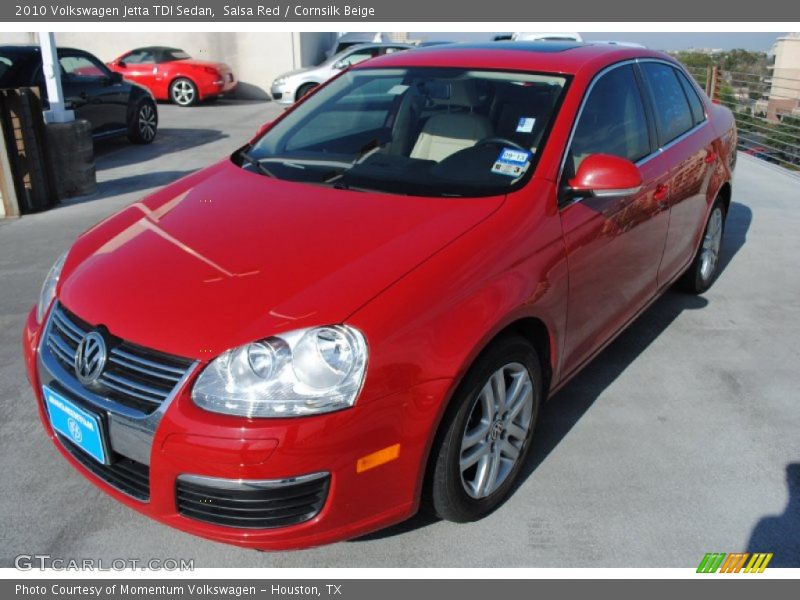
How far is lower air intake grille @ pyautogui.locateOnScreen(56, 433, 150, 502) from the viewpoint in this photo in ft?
7.68

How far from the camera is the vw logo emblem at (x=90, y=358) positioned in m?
2.35

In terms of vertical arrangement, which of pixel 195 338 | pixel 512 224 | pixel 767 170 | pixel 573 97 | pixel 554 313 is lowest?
pixel 767 170

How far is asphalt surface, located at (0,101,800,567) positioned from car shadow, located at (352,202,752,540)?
1 cm

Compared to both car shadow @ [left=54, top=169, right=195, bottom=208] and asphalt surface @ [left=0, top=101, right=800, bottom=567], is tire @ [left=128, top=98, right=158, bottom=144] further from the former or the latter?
asphalt surface @ [left=0, top=101, right=800, bottom=567]

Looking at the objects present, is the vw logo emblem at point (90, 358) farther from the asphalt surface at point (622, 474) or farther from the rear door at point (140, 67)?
the rear door at point (140, 67)

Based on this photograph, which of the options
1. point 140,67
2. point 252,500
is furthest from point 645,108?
point 140,67

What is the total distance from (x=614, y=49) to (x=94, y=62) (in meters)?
9.09

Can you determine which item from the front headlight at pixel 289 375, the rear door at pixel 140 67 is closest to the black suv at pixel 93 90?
the rear door at pixel 140 67

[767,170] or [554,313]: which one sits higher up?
[554,313]

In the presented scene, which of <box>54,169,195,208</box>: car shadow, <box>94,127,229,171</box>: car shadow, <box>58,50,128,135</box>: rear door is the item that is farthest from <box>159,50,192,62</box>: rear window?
<box>54,169,195,208</box>: car shadow

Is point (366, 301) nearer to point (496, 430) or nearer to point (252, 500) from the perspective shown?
point (252, 500)

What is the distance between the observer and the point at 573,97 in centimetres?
321
